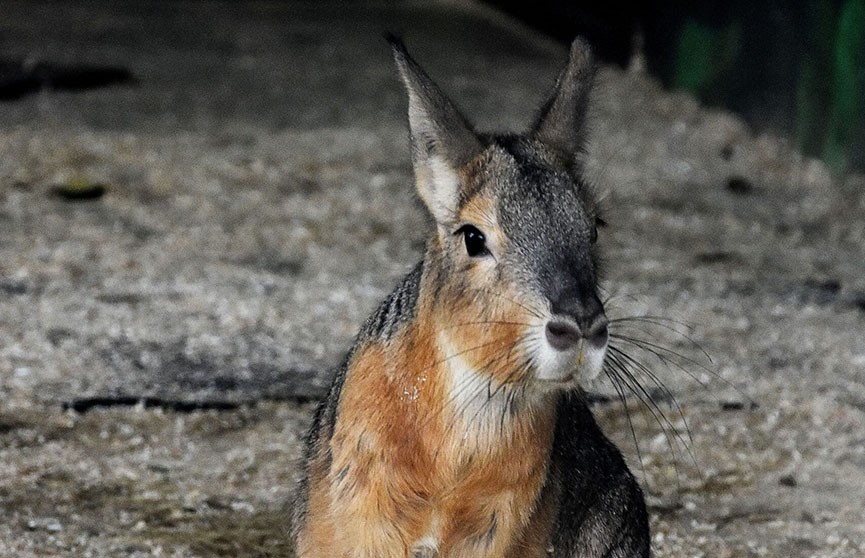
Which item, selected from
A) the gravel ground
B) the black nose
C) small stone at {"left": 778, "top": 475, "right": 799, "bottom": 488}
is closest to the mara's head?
the black nose

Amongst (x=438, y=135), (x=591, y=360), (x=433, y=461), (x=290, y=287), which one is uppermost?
(x=438, y=135)

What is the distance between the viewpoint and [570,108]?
11.7 ft

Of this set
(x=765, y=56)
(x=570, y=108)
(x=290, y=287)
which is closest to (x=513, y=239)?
(x=570, y=108)

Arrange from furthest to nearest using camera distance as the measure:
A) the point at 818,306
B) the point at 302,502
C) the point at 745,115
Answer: the point at 745,115 → the point at 818,306 → the point at 302,502

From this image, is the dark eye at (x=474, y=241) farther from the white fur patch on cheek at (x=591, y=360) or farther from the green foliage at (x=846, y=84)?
the green foliage at (x=846, y=84)

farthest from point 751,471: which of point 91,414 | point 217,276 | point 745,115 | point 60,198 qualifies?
point 745,115

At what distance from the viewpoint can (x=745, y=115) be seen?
929cm

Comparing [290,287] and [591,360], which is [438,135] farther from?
[290,287]

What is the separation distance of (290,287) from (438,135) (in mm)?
3321

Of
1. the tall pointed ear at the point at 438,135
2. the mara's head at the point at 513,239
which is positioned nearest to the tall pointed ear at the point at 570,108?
the mara's head at the point at 513,239

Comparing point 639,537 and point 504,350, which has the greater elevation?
point 504,350

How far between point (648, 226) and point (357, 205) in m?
1.50

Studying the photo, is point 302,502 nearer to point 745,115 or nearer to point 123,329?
point 123,329

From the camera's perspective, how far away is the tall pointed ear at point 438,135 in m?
3.34
